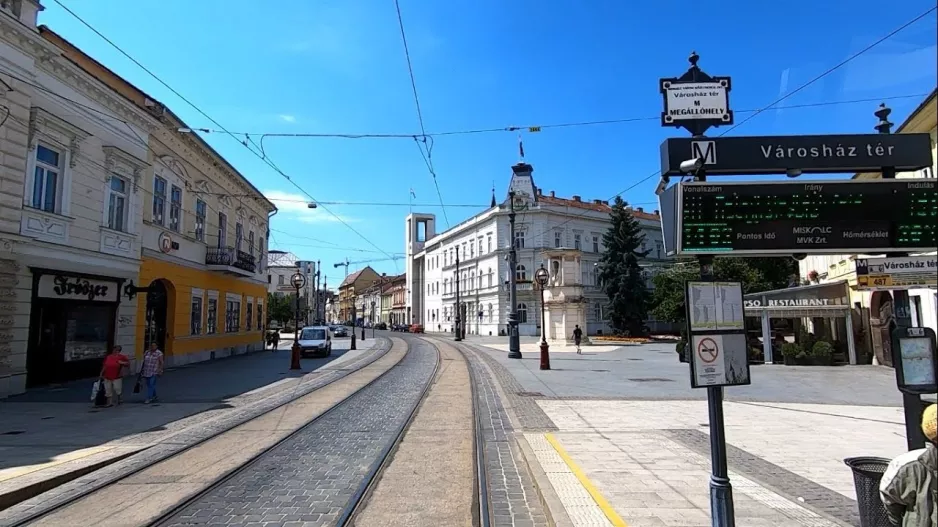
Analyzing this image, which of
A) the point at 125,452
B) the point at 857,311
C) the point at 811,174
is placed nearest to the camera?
the point at 811,174

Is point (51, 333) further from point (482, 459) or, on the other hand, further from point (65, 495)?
point (482, 459)

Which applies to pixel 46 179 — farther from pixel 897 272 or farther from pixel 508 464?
pixel 897 272

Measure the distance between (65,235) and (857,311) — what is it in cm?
2974

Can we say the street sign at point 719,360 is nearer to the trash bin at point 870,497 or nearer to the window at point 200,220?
the trash bin at point 870,497

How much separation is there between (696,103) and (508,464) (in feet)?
17.0

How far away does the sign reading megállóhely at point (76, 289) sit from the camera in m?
15.0

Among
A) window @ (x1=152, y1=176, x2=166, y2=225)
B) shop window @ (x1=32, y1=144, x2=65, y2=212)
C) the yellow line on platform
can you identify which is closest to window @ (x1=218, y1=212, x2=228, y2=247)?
window @ (x1=152, y1=176, x2=166, y2=225)

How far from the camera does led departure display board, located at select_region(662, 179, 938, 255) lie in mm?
4430

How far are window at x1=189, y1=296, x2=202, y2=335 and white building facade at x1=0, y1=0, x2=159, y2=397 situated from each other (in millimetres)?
5028

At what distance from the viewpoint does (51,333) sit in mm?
15703

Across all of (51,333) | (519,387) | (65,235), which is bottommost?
(519,387)

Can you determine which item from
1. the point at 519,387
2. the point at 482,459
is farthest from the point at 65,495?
the point at 519,387

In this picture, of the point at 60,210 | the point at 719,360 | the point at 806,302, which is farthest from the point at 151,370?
the point at 806,302

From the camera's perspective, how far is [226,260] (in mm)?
26188
